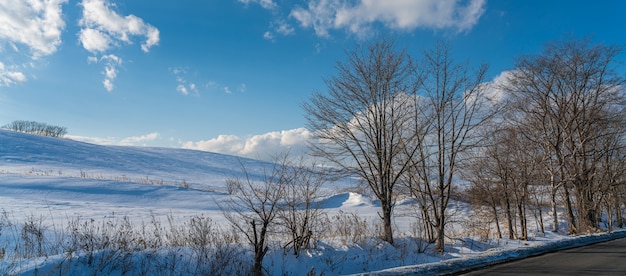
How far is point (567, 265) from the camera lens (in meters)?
7.71

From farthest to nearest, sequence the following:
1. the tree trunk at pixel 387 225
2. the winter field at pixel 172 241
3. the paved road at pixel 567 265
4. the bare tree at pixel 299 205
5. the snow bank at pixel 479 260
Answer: the tree trunk at pixel 387 225, the bare tree at pixel 299 205, the paved road at pixel 567 265, the winter field at pixel 172 241, the snow bank at pixel 479 260

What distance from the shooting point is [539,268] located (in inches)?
285

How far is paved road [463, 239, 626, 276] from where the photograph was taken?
6.79 meters

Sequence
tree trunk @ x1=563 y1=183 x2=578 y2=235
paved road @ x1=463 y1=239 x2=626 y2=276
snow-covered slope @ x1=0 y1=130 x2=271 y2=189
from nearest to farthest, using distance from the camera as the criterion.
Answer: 1. paved road @ x1=463 y1=239 x2=626 y2=276
2. tree trunk @ x1=563 y1=183 x2=578 y2=235
3. snow-covered slope @ x1=0 y1=130 x2=271 y2=189

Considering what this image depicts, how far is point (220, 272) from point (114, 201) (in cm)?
1730

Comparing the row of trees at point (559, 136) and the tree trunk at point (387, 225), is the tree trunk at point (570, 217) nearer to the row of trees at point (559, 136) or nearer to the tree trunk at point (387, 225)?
the row of trees at point (559, 136)

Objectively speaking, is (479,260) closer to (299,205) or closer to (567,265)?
(567,265)

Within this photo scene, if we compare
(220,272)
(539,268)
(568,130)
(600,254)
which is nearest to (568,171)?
(568,130)

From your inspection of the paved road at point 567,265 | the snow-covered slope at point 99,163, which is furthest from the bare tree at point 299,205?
the snow-covered slope at point 99,163

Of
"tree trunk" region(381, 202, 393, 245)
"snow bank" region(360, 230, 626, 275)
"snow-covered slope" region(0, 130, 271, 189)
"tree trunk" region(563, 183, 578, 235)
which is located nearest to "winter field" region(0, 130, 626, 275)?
"snow bank" region(360, 230, 626, 275)

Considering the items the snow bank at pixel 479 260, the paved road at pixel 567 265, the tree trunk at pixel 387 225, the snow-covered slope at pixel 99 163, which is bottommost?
the paved road at pixel 567 265

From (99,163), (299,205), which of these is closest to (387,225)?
(299,205)

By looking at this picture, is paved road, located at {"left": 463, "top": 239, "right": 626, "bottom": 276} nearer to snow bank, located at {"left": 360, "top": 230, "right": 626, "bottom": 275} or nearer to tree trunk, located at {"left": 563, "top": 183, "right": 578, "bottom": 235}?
snow bank, located at {"left": 360, "top": 230, "right": 626, "bottom": 275}

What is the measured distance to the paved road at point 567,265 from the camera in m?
6.79
